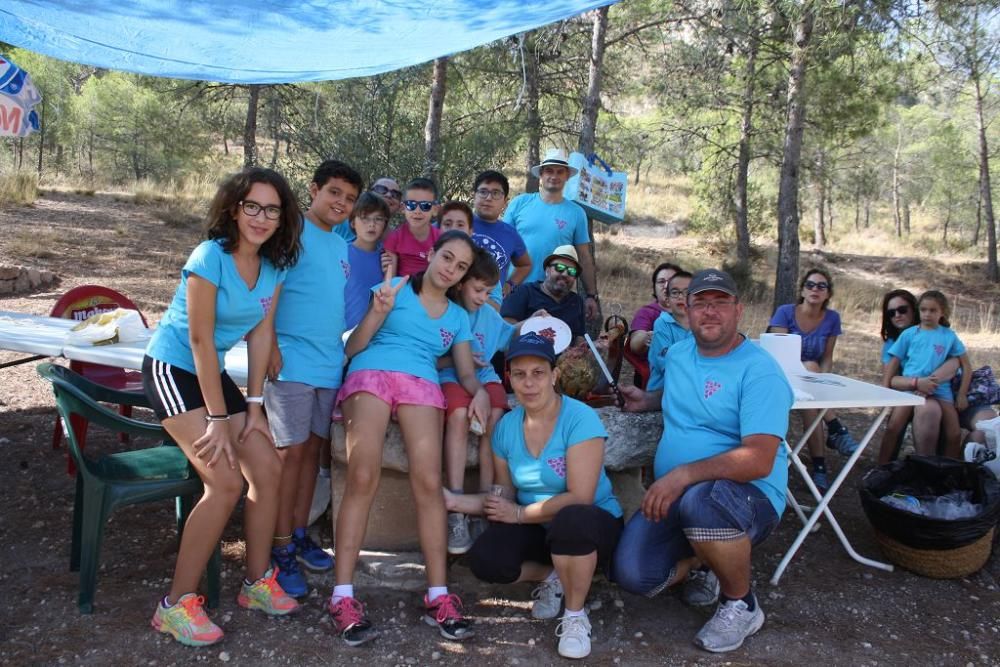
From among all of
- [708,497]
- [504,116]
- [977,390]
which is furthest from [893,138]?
[708,497]

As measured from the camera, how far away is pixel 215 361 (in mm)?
2592

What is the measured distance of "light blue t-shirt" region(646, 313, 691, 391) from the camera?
3.80 m

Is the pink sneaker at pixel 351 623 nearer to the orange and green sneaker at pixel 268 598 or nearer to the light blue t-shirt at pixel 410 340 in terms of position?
the orange and green sneaker at pixel 268 598

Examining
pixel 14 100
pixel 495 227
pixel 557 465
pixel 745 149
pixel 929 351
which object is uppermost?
pixel 745 149

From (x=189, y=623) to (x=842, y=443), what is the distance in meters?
4.00

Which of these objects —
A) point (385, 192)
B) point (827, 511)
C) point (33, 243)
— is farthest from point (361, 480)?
point (33, 243)

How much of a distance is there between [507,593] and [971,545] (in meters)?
2.06

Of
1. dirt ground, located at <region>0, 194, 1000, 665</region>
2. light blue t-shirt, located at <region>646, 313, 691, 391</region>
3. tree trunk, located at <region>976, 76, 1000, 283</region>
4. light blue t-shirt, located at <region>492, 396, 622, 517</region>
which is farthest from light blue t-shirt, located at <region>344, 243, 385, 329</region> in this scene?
tree trunk, located at <region>976, 76, 1000, 283</region>

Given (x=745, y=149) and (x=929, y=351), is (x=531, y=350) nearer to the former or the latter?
(x=929, y=351)

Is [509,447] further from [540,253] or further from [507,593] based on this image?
[540,253]

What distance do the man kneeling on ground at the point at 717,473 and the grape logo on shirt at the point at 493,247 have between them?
1.54m

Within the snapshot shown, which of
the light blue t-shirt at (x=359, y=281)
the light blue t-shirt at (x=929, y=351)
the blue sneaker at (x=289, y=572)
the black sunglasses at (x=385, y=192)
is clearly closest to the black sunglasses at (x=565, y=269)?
the light blue t-shirt at (x=359, y=281)

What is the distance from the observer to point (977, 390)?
4.71 metres

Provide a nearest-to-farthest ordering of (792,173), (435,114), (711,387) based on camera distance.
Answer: (711,387), (435,114), (792,173)
